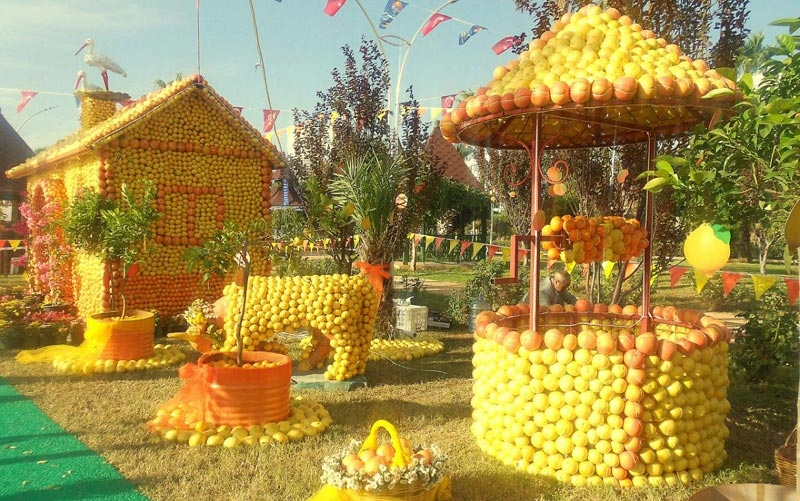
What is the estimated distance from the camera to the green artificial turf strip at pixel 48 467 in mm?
4500

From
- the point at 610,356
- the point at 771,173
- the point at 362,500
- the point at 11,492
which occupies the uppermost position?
the point at 771,173

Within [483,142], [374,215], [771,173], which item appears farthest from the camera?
→ [374,215]

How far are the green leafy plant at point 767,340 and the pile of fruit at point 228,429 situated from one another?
17.2 ft

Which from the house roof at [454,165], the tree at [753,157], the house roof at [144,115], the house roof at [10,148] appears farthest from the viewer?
the house roof at [454,165]

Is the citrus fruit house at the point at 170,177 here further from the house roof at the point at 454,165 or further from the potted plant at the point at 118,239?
the house roof at the point at 454,165

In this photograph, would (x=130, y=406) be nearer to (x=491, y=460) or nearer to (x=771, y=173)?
(x=491, y=460)

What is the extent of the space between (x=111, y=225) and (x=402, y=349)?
470 cm

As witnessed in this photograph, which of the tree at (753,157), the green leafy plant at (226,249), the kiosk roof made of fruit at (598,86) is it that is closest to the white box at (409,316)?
the green leafy plant at (226,249)

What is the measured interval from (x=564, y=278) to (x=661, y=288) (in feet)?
47.3

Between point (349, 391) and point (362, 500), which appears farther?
point (349, 391)

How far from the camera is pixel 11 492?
14.9 ft

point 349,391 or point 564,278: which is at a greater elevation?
point 564,278

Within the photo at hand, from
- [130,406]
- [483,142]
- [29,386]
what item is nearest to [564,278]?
[483,142]

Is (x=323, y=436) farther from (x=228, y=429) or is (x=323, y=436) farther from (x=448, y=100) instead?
(x=448, y=100)
